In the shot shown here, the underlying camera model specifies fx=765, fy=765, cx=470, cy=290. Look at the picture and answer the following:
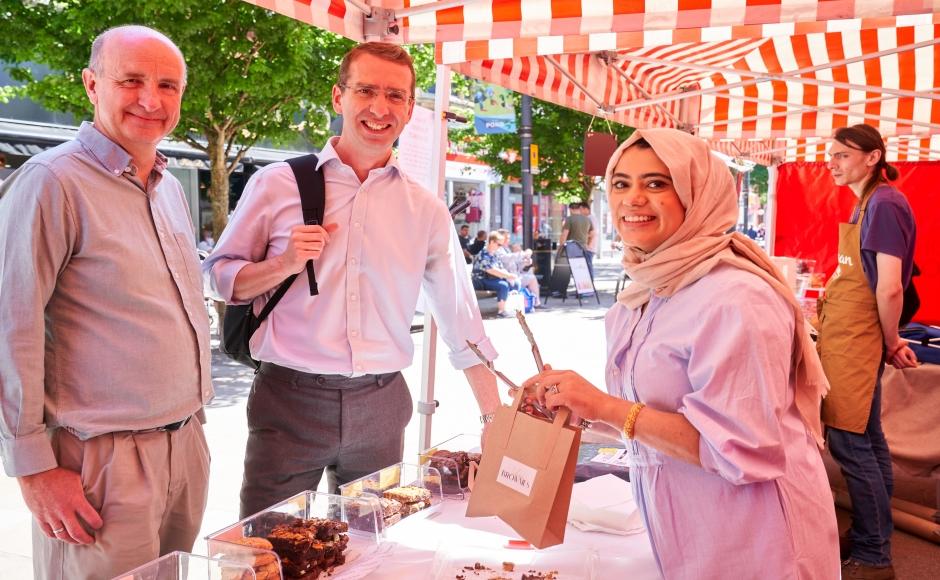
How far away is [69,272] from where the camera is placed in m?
A: 1.73

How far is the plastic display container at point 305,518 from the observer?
1.53 m

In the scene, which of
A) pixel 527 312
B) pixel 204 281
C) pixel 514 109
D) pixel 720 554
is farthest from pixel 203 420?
pixel 514 109

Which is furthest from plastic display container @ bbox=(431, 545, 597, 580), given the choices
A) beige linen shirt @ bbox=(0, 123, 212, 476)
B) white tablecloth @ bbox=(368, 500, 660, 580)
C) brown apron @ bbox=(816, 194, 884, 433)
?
brown apron @ bbox=(816, 194, 884, 433)

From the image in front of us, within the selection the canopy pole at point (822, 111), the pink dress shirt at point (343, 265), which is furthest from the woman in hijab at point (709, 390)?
the canopy pole at point (822, 111)

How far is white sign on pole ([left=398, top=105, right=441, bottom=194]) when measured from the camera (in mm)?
3039

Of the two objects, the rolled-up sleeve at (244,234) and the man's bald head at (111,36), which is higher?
the man's bald head at (111,36)

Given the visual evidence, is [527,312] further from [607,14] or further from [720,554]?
[720,554]

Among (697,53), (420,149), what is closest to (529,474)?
(420,149)

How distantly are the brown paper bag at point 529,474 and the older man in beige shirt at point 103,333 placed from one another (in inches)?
32.2

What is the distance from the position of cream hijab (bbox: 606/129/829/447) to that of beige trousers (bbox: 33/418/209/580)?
122 centimetres

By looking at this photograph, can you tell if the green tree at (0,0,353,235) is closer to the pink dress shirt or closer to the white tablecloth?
the pink dress shirt

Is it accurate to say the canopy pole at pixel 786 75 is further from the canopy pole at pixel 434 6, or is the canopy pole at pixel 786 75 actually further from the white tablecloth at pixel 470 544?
the white tablecloth at pixel 470 544

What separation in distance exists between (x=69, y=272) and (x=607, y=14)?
85.9 inches

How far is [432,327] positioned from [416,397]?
4431 millimetres
